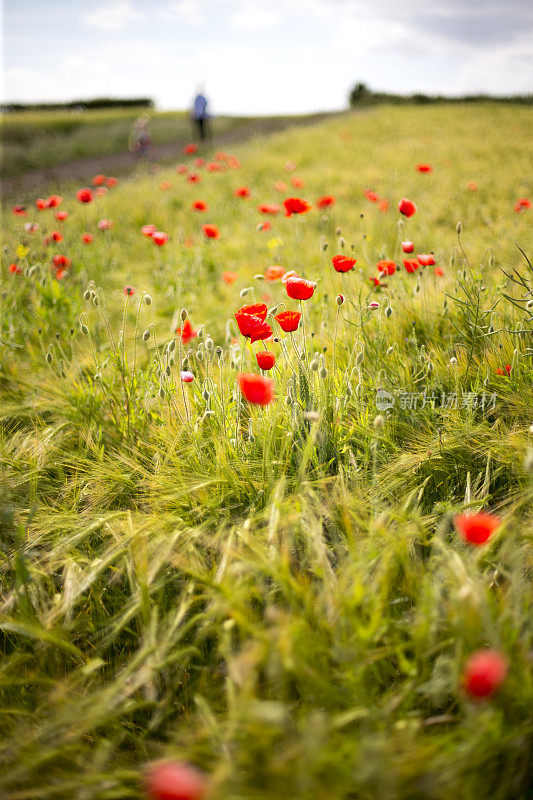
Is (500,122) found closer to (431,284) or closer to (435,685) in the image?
(431,284)

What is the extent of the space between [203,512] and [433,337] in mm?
1310

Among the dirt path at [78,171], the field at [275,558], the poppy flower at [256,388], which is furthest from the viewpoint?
the dirt path at [78,171]

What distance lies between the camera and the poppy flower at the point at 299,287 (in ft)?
4.73

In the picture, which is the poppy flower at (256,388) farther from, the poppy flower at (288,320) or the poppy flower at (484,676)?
the poppy flower at (484,676)

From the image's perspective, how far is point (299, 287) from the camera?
4.78 feet

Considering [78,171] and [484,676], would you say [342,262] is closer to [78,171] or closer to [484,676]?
[484,676]

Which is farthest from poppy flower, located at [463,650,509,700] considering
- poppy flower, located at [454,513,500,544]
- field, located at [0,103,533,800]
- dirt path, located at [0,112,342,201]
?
dirt path, located at [0,112,342,201]

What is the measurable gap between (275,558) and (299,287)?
2.77ft

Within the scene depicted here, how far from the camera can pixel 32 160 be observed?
1385 cm

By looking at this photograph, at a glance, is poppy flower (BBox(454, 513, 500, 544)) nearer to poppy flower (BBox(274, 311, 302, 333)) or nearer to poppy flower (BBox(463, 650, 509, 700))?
poppy flower (BBox(463, 650, 509, 700))

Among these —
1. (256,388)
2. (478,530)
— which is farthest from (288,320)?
(478,530)

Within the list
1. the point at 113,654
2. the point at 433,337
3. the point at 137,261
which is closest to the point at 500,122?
the point at 137,261

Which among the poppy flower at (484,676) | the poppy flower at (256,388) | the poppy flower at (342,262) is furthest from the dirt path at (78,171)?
the poppy flower at (484,676)

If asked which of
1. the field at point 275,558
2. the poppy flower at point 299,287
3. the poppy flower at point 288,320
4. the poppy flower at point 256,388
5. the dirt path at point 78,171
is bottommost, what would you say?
the field at point 275,558
